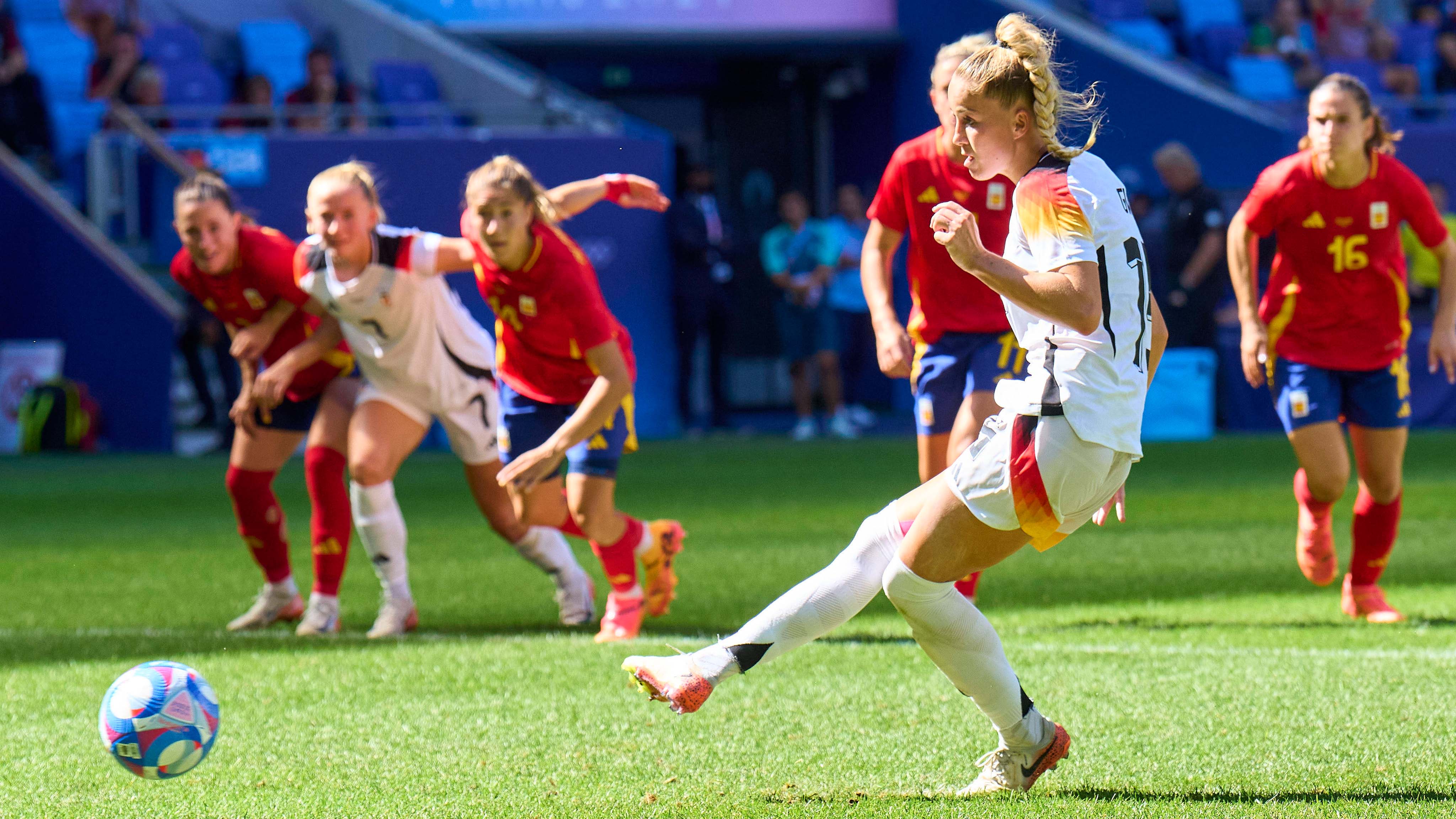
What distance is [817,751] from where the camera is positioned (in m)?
4.29

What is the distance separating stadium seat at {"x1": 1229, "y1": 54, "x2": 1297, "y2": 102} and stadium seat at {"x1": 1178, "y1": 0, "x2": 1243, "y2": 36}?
1.53 m

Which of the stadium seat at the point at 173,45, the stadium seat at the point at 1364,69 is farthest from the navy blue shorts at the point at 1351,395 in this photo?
the stadium seat at the point at 1364,69

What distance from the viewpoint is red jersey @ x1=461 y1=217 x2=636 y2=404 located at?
5.77 metres

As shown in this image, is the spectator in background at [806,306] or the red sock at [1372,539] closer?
the red sock at [1372,539]

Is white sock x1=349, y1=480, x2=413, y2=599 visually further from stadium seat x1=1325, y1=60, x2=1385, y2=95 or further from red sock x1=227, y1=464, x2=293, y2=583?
stadium seat x1=1325, y1=60, x2=1385, y2=95

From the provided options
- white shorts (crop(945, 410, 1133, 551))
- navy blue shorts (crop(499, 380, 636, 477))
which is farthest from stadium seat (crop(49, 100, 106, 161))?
white shorts (crop(945, 410, 1133, 551))

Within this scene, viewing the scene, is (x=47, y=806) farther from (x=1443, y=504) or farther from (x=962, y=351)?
(x=1443, y=504)

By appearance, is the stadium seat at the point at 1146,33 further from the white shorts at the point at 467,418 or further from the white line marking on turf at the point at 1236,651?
the white line marking on turf at the point at 1236,651

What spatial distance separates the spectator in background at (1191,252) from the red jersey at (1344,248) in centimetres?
797

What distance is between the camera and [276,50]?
19312 mm

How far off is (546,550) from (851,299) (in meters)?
11.3

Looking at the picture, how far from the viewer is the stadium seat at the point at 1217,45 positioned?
73.7ft

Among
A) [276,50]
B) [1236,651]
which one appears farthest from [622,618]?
[276,50]

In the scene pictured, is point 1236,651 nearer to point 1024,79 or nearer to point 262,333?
point 1024,79
